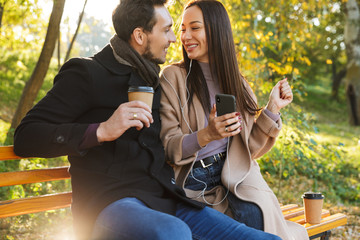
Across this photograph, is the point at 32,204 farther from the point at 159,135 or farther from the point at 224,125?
the point at 224,125

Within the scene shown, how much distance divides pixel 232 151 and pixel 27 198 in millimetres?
1395

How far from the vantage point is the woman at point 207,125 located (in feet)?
9.41

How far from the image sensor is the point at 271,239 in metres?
2.49

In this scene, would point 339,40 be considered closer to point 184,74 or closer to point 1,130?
point 1,130

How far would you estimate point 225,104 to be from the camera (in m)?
2.59

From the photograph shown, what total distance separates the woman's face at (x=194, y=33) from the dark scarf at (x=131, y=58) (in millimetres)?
556

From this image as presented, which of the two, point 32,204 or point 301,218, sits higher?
point 32,204

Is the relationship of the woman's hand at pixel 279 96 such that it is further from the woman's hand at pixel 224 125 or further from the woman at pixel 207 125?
the woman's hand at pixel 224 125

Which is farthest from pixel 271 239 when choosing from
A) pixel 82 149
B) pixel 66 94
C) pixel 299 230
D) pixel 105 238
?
pixel 66 94

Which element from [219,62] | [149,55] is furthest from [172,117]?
[219,62]

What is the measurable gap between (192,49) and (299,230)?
146 cm

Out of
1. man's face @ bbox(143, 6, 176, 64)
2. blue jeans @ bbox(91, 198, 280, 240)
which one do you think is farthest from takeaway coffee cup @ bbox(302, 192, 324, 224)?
man's face @ bbox(143, 6, 176, 64)

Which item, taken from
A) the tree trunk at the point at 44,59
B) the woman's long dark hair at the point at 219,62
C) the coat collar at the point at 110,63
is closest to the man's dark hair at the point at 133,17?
the coat collar at the point at 110,63

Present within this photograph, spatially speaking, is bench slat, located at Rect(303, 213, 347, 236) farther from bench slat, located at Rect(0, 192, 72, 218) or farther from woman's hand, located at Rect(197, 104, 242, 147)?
bench slat, located at Rect(0, 192, 72, 218)
